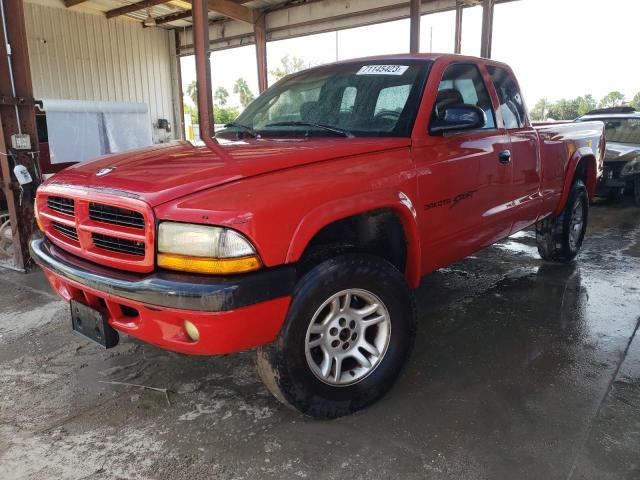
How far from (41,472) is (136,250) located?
1030 millimetres

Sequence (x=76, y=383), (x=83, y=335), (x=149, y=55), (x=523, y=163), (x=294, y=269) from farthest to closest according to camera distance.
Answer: (x=149, y=55) → (x=523, y=163) → (x=76, y=383) → (x=83, y=335) → (x=294, y=269)

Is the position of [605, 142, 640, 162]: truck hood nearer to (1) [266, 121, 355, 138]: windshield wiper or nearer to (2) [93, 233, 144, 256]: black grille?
(1) [266, 121, 355, 138]: windshield wiper

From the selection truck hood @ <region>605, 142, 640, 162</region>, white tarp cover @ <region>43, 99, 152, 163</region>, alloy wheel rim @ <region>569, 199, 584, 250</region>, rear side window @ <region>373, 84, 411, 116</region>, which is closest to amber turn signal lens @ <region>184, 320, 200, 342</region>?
rear side window @ <region>373, 84, 411, 116</region>

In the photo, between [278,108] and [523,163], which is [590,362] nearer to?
[523,163]

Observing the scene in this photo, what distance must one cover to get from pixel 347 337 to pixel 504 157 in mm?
1877

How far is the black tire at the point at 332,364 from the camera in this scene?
221 cm

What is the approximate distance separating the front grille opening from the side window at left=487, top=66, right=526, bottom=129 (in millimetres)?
2902

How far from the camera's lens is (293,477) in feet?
6.91

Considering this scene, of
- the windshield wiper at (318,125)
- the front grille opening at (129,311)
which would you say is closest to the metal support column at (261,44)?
the windshield wiper at (318,125)

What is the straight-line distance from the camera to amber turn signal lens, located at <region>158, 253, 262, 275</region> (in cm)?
200

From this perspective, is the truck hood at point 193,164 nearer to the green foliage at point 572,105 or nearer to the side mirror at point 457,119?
the side mirror at point 457,119

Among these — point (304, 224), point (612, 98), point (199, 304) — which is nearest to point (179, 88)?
point (304, 224)

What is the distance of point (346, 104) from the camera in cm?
316

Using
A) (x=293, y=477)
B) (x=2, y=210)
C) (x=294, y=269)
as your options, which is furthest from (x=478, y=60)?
(x=2, y=210)
